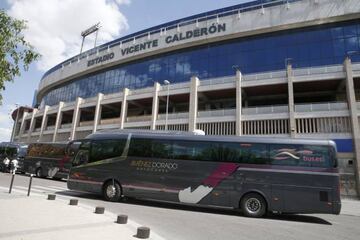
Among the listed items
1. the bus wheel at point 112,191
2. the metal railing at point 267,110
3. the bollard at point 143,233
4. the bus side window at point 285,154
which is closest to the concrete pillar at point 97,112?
the metal railing at point 267,110

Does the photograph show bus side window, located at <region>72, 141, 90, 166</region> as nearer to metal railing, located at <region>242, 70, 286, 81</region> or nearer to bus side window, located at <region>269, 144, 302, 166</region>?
bus side window, located at <region>269, 144, 302, 166</region>

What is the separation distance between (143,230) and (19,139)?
58.3 meters

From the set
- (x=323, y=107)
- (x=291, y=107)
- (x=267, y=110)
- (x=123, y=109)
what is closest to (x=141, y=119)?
(x=123, y=109)

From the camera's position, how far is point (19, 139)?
187 feet

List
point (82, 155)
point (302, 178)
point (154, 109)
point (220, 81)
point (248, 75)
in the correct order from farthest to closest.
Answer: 1. point (154, 109)
2. point (220, 81)
3. point (248, 75)
4. point (82, 155)
5. point (302, 178)

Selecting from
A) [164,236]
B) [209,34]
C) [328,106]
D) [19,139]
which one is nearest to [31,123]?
[19,139]

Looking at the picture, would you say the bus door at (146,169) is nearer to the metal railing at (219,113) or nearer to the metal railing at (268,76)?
the metal railing at (219,113)

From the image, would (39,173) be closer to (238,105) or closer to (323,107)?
(238,105)

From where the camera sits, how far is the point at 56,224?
7.20 m

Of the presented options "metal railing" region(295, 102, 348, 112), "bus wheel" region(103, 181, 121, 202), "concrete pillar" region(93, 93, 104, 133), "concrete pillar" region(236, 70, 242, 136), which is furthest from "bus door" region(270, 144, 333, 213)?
"concrete pillar" region(93, 93, 104, 133)

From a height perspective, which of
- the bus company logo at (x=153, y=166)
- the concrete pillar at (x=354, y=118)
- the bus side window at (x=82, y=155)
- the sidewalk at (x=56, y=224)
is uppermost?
the concrete pillar at (x=354, y=118)

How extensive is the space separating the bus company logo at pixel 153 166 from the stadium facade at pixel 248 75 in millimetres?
17148

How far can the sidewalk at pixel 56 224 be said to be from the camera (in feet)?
20.2

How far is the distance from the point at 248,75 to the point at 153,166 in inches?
800
